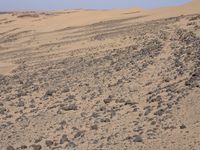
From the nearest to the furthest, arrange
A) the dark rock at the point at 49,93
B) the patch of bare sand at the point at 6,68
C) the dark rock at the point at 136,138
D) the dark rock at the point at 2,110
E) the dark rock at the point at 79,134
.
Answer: the dark rock at the point at 136,138 → the dark rock at the point at 79,134 → the dark rock at the point at 2,110 → the dark rock at the point at 49,93 → the patch of bare sand at the point at 6,68

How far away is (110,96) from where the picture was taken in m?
10.8

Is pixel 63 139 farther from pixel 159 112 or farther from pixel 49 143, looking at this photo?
pixel 159 112

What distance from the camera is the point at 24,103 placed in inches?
473

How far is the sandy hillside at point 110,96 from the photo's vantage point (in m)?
8.32

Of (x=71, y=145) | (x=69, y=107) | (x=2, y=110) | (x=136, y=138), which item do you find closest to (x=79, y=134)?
(x=71, y=145)

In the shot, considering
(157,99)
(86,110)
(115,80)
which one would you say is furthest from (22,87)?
(157,99)

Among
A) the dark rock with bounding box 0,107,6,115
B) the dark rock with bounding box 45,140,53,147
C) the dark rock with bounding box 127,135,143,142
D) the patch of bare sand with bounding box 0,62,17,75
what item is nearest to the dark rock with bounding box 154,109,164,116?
the dark rock with bounding box 127,135,143,142

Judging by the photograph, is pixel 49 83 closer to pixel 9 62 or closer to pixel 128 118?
pixel 128 118

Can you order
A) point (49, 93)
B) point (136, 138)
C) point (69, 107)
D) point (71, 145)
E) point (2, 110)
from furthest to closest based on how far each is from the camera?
point (49, 93) < point (2, 110) < point (69, 107) < point (71, 145) < point (136, 138)

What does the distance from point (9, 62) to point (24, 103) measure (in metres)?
9.52

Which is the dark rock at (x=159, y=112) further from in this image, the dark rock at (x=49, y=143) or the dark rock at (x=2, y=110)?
the dark rock at (x=2, y=110)

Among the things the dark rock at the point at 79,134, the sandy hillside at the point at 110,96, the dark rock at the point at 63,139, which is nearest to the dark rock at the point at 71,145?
the sandy hillside at the point at 110,96

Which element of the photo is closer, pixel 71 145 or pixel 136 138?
pixel 136 138

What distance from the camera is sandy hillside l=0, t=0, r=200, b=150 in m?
8.32
